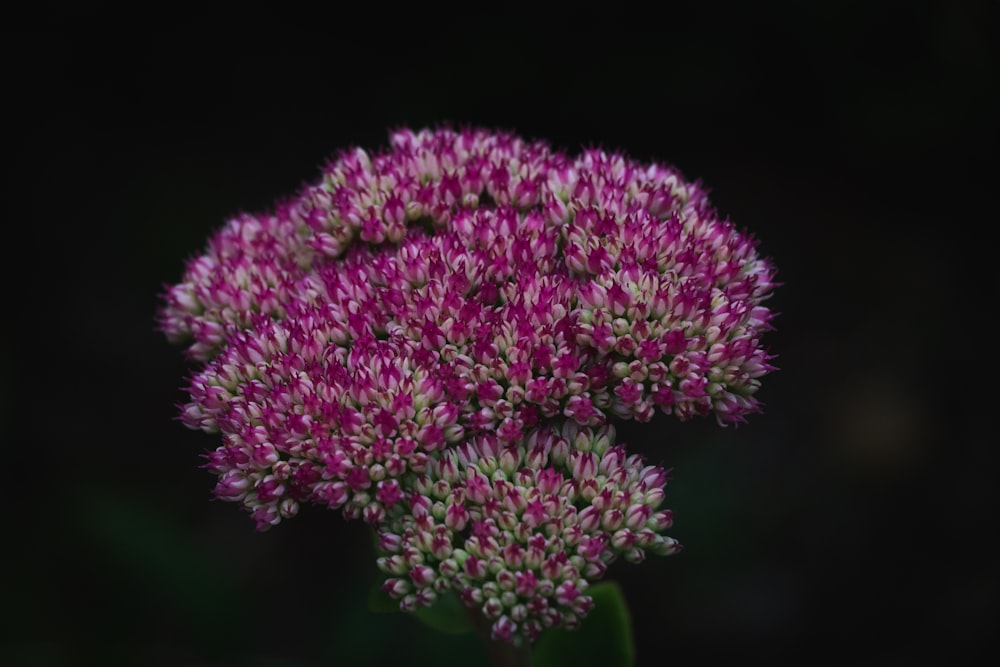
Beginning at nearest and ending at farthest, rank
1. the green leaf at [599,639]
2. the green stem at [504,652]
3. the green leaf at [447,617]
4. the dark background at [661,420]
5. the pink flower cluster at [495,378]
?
the pink flower cluster at [495,378]
the green stem at [504,652]
the green leaf at [599,639]
the green leaf at [447,617]
the dark background at [661,420]

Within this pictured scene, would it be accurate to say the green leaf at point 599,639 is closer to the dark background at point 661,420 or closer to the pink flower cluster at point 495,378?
the pink flower cluster at point 495,378

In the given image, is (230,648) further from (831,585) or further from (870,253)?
(870,253)

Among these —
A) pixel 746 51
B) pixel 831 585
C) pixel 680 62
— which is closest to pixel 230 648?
pixel 831 585

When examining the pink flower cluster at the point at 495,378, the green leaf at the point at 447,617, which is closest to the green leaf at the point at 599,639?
the green leaf at the point at 447,617


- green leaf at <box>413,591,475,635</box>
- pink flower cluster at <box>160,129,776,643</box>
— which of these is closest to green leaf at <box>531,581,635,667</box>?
green leaf at <box>413,591,475,635</box>

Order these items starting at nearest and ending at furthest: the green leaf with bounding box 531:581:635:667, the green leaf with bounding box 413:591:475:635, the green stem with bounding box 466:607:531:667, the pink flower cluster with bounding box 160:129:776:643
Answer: the pink flower cluster with bounding box 160:129:776:643 < the green stem with bounding box 466:607:531:667 < the green leaf with bounding box 531:581:635:667 < the green leaf with bounding box 413:591:475:635

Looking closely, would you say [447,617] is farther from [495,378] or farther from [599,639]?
[495,378]

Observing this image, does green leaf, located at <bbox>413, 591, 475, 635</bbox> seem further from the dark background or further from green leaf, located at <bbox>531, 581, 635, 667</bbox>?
the dark background
